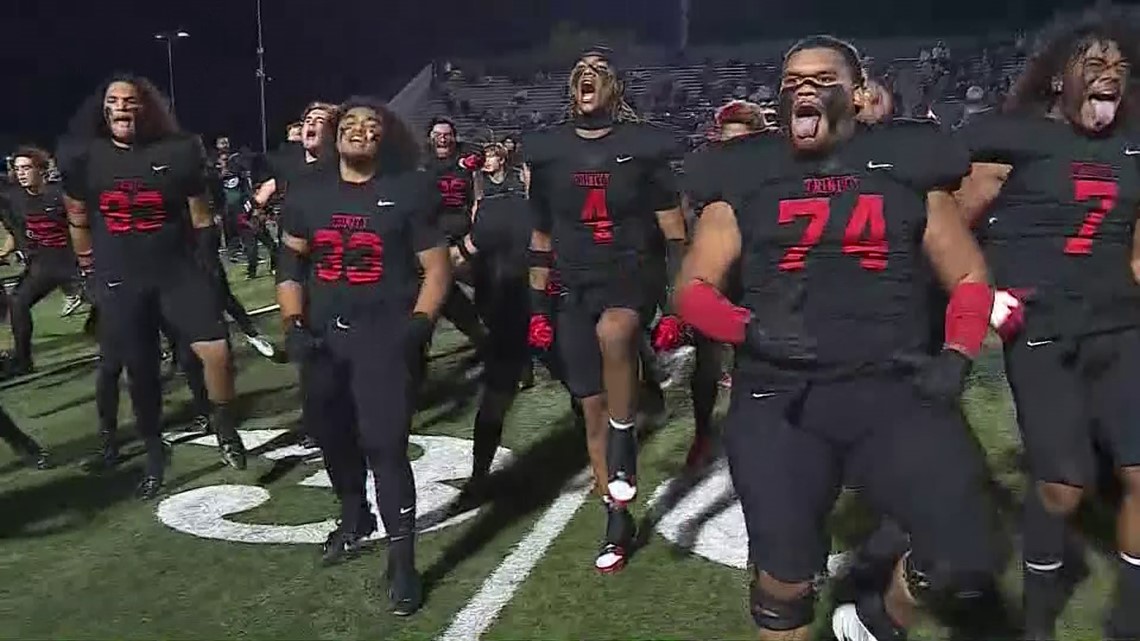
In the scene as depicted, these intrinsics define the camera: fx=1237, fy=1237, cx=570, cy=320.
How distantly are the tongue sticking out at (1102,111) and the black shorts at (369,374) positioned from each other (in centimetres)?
228

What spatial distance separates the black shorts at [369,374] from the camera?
418cm

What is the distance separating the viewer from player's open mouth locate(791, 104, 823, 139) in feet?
9.52

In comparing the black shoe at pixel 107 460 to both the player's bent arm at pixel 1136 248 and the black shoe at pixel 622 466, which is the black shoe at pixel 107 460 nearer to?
the black shoe at pixel 622 466

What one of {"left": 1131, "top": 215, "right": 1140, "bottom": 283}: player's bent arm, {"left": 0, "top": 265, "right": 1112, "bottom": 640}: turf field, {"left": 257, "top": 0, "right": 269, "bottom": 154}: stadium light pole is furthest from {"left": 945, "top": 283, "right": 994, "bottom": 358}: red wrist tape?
{"left": 257, "top": 0, "right": 269, "bottom": 154}: stadium light pole

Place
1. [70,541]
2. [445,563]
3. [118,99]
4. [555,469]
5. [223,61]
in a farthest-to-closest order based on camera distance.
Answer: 1. [223,61]
2. [555,469]
3. [118,99]
4. [70,541]
5. [445,563]

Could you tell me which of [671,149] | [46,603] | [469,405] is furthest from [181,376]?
[671,149]

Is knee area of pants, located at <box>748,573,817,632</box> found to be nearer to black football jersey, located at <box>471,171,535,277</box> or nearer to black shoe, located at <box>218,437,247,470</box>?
black shoe, located at <box>218,437,247,470</box>

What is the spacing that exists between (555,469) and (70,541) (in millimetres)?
2299

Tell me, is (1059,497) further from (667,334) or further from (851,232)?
(667,334)

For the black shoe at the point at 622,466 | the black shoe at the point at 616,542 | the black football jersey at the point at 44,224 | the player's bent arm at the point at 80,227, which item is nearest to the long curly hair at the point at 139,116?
the player's bent arm at the point at 80,227

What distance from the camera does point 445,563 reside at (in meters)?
4.80

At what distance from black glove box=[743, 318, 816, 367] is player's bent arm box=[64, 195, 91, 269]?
4.01 metres

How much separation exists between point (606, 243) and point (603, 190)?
8.0 inches

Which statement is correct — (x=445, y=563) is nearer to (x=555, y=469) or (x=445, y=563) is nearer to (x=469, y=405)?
(x=555, y=469)
